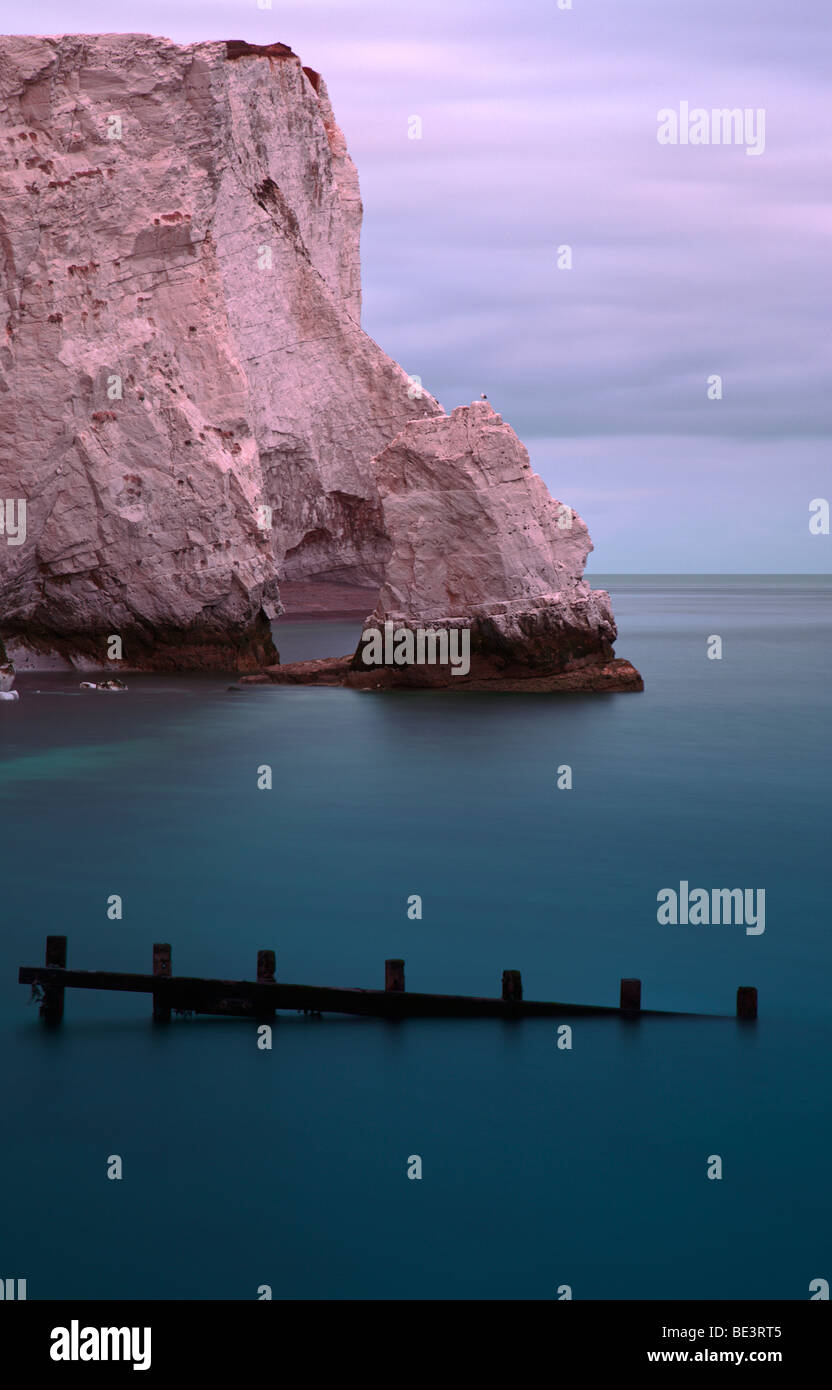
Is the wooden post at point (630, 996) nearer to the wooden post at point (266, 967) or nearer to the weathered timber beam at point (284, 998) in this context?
the weathered timber beam at point (284, 998)

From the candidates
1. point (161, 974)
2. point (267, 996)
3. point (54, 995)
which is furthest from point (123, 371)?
point (267, 996)

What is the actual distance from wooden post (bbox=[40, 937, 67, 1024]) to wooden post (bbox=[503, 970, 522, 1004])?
4.18m

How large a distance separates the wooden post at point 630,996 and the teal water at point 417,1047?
9.3 inches

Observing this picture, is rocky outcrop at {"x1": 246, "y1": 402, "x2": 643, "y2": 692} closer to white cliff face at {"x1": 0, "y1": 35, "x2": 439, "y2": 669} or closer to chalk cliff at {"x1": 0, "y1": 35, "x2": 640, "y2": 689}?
chalk cliff at {"x1": 0, "y1": 35, "x2": 640, "y2": 689}

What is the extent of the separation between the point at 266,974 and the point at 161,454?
3039cm

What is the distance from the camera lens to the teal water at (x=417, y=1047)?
30.2 feet

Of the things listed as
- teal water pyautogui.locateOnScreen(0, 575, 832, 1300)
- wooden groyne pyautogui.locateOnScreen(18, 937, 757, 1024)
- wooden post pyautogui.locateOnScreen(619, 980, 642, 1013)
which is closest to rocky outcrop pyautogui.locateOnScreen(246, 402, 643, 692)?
teal water pyautogui.locateOnScreen(0, 575, 832, 1300)

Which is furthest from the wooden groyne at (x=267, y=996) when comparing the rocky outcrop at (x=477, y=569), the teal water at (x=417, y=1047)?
the rocky outcrop at (x=477, y=569)

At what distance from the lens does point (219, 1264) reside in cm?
902

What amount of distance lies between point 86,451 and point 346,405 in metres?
18.8

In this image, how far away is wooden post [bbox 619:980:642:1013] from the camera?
12812mm

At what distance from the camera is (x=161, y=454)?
40750 mm

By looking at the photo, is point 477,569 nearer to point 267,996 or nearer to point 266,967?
point 266,967
